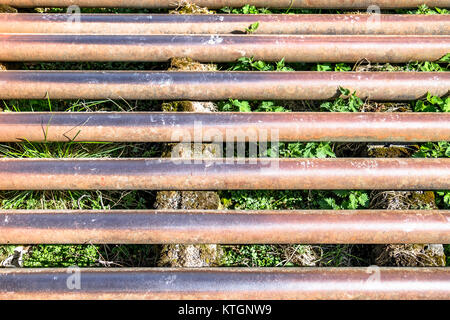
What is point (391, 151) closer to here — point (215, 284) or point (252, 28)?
point (252, 28)

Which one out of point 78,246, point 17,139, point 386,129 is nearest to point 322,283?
point 386,129

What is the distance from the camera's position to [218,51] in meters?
2.99

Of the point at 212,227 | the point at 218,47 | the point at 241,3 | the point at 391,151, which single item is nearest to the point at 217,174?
the point at 212,227

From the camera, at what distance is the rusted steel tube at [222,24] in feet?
10.2

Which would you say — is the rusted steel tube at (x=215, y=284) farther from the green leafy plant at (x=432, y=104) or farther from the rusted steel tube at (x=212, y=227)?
the green leafy plant at (x=432, y=104)

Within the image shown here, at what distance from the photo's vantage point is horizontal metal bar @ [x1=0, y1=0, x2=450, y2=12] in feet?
10.8

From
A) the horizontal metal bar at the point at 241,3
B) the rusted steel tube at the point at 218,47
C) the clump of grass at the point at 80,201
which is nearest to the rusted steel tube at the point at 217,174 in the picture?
the clump of grass at the point at 80,201

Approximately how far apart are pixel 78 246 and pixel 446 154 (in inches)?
111

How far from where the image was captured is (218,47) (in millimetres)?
2986

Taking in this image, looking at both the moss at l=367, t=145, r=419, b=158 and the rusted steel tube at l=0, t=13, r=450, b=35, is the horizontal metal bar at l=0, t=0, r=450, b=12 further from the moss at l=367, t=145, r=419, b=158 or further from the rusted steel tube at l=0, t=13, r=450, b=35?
the moss at l=367, t=145, r=419, b=158

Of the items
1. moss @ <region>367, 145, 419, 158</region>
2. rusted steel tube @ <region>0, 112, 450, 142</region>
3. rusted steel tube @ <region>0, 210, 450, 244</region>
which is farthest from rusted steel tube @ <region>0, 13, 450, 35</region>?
rusted steel tube @ <region>0, 210, 450, 244</region>

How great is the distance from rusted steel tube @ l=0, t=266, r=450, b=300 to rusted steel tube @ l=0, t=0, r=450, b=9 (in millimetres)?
2328

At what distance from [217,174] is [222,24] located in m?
1.42
